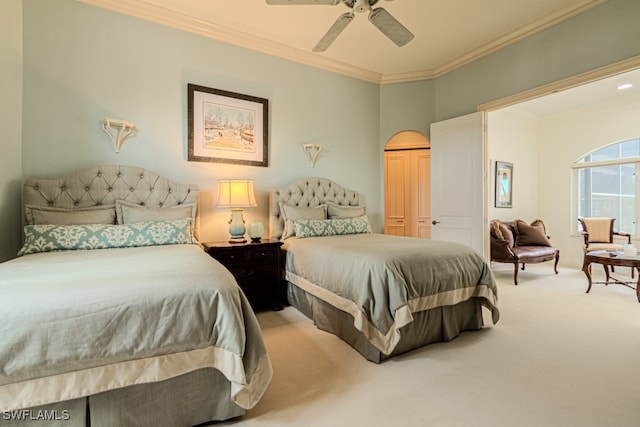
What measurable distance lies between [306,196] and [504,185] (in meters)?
4.16

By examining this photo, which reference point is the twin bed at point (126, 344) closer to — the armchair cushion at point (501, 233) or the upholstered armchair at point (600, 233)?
the armchair cushion at point (501, 233)

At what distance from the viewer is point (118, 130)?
305 centimetres

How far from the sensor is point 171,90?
10.8 feet

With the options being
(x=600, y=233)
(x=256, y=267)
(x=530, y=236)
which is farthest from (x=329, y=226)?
(x=600, y=233)

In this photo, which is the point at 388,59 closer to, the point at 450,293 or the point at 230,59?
the point at 230,59

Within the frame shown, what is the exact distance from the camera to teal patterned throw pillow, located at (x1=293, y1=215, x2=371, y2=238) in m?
3.50

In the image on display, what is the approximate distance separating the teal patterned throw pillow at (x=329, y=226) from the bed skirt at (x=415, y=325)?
2.73ft

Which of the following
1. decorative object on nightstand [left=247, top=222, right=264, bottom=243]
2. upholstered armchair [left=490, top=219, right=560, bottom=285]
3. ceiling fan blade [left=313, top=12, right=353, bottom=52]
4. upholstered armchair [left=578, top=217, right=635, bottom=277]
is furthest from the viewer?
upholstered armchair [left=578, top=217, right=635, bottom=277]

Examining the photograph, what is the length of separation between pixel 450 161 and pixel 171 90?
12.2ft

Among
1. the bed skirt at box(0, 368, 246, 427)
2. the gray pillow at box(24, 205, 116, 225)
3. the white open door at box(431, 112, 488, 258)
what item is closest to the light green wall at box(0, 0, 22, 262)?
the gray pillow at box(24, 205, 116, 225)

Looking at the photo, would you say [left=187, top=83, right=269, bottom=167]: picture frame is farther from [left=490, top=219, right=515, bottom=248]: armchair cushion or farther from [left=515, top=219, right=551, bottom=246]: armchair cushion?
[left=515, top=219, right=551, bottom=246]: armchair cushion

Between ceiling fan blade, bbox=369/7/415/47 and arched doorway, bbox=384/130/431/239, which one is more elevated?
ceiling fan blade, bbox=369/7/415/47

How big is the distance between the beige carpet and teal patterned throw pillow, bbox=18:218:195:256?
1.24 meters

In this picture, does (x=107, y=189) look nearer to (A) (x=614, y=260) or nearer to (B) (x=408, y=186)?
(B) (x=408, y=186)
